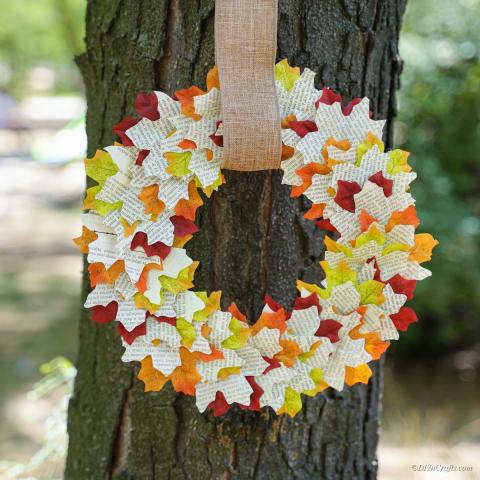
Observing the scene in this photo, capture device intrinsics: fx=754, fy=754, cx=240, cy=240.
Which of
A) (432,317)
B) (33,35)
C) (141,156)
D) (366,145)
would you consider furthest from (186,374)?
(33,35)

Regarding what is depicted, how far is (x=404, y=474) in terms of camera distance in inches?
136

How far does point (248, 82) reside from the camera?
55.1 inches

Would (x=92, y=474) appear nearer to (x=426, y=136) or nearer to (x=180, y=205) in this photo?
(x=180, y=205)

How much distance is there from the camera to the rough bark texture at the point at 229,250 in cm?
158

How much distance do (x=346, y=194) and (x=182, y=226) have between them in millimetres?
322

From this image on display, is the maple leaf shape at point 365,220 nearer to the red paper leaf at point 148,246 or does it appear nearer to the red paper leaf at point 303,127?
the red paper leaf at point 303,127

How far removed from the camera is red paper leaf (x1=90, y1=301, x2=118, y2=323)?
1.45 meters

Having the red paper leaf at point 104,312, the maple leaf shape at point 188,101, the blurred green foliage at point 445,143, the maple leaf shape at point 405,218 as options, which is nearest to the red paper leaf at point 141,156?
the maple leaf shape at point 188,101

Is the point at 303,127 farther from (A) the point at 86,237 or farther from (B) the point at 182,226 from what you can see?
(A) the point at 86,237

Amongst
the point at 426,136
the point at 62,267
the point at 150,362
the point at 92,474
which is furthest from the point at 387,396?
the point at 62,267

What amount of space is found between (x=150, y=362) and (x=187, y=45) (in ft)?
2.13

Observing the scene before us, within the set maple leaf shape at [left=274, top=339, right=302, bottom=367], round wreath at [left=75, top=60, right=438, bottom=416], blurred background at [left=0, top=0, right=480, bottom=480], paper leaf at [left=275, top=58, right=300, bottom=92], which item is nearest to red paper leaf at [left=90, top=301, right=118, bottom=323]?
round wreath at [left=75, top=60, right=438, bottom=416]

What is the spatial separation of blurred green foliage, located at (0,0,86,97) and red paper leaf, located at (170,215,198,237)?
23.2 feet

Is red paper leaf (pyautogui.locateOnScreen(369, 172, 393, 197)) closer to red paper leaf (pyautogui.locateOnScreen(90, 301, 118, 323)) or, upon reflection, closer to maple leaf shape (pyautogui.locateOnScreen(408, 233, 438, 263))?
maple leaf shape (pyautogui.locateOnScreen(408, 233, 438, 263))
